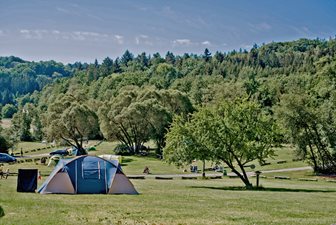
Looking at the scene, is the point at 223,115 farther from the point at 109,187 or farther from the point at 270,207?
the point at 270,207

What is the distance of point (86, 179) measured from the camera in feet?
78.4

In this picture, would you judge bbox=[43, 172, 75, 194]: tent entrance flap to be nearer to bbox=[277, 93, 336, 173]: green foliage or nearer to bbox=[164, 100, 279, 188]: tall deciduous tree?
bbox=[164, 100, 279, 188]: tall deciduous tree

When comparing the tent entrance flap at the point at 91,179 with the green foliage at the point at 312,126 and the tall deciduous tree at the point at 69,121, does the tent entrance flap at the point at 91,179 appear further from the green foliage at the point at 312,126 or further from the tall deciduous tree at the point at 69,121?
the tall deciduous tree at the point at 69,121

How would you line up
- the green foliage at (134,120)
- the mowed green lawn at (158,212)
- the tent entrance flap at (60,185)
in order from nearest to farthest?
the mowed green lawn at (158,212)
the tent entrance flap at (60,185)
the green foliage at (134,120)

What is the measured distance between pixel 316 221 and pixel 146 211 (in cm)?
615

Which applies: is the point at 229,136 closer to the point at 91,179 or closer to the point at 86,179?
the point at 91,179

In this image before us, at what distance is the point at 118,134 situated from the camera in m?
75.1

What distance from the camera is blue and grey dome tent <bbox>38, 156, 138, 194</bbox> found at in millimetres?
23625

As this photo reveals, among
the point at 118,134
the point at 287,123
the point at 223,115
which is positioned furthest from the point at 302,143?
the point at 118,134

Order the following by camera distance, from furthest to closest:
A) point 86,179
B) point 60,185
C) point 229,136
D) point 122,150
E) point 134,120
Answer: point 122,150, point 134,120, point 229,136, point 86,179, point 60,185

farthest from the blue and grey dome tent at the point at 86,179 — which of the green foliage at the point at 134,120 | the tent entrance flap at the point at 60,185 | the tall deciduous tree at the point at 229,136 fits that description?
the green foliage at the point at 134,120

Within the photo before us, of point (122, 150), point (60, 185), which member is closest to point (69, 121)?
point (122, 150)

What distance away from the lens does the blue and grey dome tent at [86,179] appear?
930 inches

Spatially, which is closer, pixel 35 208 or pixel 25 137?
pixel 35 208
